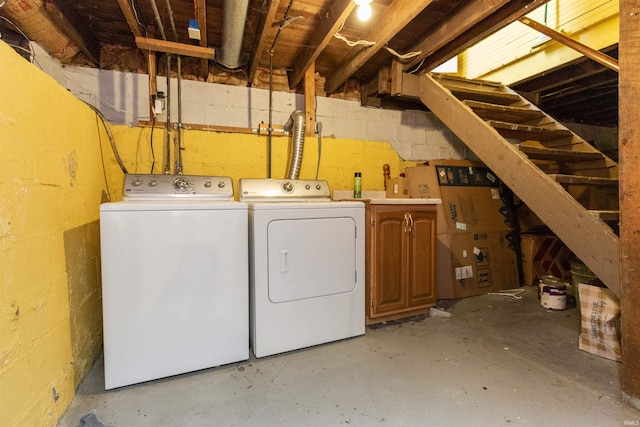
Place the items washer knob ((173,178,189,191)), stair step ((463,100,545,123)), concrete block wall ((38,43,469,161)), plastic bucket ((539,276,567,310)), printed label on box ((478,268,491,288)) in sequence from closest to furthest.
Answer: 1. washer knob ((173,178,189,191))
2. concrete block wall ((38,43,469,161))
3. plastic bucket ((539,276,567,310))
4. stair step ((463,100,545,123))
5. printed label on box ((478,268,491,288))

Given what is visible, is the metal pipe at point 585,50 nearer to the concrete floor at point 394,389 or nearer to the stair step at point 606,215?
the stair step at point 606,215

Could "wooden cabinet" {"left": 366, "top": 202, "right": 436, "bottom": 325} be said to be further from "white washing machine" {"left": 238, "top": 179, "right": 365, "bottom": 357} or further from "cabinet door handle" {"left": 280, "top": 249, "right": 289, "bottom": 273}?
"cabinet door handle" {"left": 280, "top": 249, "right": 289, "bottom": 273}

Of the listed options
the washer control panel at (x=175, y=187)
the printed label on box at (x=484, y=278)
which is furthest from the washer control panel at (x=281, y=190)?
the printed label on box at (x=484, y=278)

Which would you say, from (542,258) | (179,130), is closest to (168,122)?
(179,130)

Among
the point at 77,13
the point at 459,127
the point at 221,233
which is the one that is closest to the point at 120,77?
the point at 77,13

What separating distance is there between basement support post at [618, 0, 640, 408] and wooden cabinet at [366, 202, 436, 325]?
3.96ft

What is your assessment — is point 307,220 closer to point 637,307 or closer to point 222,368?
point 222,368

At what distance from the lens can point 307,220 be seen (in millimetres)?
1962

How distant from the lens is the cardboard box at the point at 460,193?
10.2 ft

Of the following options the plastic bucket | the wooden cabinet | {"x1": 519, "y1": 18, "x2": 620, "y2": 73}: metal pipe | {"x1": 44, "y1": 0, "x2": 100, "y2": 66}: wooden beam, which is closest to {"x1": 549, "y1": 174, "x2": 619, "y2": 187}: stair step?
{"x1": 519, "y1": 18, "x2": 620, "y2": 73}: metal pipe

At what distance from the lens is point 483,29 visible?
7.30ft

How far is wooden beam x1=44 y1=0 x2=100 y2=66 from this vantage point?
188 centimetres

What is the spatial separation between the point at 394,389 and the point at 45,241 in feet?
5.76

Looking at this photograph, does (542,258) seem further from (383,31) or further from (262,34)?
(262,34)
